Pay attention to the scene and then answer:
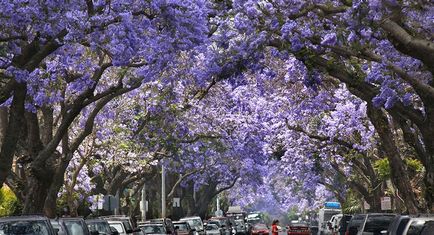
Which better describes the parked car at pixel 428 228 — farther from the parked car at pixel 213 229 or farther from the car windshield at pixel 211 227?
the car windshield at pixel 211 227

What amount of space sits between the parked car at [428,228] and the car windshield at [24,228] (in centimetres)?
655

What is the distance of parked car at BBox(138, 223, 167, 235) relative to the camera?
29.1 m

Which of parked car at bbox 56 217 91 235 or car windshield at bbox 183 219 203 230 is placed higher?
car windshield at bbox 183 219 203 230

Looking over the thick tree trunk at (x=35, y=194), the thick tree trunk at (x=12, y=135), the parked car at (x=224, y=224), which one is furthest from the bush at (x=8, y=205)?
the thick tree trunk at (x=12, y=135)

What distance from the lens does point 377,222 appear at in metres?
23.2

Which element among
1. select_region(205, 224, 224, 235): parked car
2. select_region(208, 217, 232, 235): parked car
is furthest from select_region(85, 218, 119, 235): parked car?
select_region(208, 217, 232, 235): parked car

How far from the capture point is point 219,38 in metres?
20.9

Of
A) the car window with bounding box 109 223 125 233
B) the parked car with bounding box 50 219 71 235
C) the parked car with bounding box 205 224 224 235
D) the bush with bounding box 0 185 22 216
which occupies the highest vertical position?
the bush with bounding box 0 185 22 216

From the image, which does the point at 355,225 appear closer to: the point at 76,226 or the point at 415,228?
the point at 76,226

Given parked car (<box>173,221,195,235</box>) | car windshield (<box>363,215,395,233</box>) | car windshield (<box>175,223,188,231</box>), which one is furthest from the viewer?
car windshield (<box>175,223,188,231</box>)

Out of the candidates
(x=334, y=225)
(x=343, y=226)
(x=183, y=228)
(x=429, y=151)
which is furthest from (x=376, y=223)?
(x=334, y=225)

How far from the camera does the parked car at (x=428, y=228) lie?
13.9 m

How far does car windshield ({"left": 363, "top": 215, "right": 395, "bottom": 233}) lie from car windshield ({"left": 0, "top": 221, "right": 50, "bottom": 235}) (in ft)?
36.5

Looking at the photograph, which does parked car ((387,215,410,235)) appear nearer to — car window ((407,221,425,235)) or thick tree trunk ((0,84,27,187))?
car window ((407,221,425,235))
